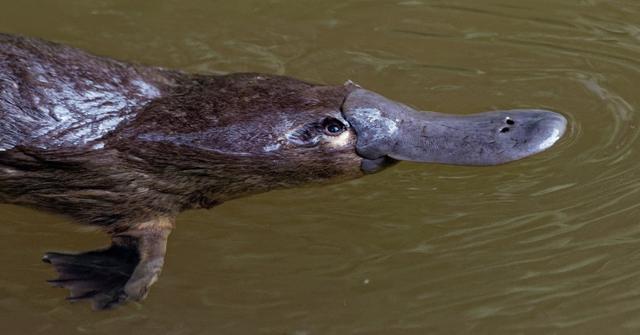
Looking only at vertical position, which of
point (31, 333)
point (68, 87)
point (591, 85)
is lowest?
point (31, 333)

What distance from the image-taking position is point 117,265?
4.08m

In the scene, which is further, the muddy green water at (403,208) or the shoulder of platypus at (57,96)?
the muddy green water at (403,208)

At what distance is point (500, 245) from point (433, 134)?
55 cm

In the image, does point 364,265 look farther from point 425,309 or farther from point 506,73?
point 506,73

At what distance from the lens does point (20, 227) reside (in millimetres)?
4516

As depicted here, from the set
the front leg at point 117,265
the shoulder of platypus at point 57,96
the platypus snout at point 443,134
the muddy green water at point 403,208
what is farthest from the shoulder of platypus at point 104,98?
the muddy green water at point 403,208

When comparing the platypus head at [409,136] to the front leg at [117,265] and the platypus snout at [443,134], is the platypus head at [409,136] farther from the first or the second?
the front leg at [117,265]

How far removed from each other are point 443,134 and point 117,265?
1.36 metres

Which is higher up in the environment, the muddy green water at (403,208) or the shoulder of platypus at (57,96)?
the shoulder of platypus at (57,96)

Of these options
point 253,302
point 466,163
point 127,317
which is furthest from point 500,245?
point 127,317

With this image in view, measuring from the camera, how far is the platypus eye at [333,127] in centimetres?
405

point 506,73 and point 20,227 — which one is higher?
point 506,73

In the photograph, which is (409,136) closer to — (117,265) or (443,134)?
(443,134)

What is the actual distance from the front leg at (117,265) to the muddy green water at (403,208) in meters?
0.10
